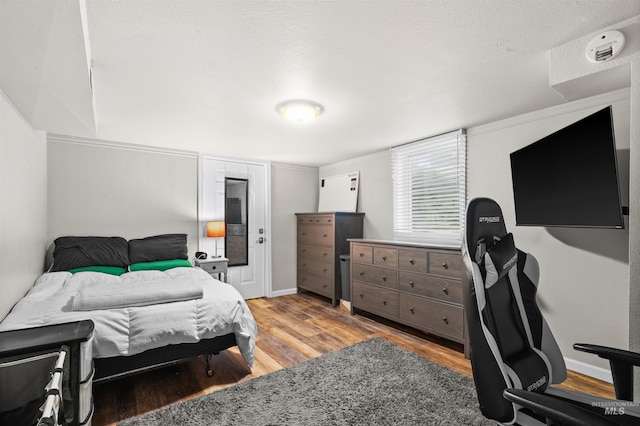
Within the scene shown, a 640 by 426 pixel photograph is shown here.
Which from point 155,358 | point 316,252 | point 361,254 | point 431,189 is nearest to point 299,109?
point 431,189

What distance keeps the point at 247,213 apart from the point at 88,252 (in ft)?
7.14

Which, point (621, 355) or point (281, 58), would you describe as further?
point (281, 58)

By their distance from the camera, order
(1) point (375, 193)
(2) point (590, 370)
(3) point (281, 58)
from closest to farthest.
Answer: (3) point (281, 58) → (2) point (590, 370) → (1) point (375, 193)

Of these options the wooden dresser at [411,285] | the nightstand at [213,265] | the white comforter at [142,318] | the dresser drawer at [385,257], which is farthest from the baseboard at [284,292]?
the white comforter at [142,318]

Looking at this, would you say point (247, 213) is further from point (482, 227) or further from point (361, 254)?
point (482, 227)

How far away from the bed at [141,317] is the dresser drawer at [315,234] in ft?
6.96

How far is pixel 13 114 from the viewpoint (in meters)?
2.17

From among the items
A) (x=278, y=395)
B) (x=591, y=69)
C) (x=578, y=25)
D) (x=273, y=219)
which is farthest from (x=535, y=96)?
(x=273, y=219)

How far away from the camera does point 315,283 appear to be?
5.04 meters

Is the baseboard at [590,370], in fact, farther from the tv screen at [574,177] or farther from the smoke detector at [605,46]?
the smoke detector at [605,46]

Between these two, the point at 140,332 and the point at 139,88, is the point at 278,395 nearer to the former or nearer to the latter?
the point at 140,332

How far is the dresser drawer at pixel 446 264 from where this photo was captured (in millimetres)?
3037

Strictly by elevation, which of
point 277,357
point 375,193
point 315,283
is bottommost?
point 277,357

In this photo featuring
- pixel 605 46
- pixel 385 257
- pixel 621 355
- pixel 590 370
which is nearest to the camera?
pixel 621 355
